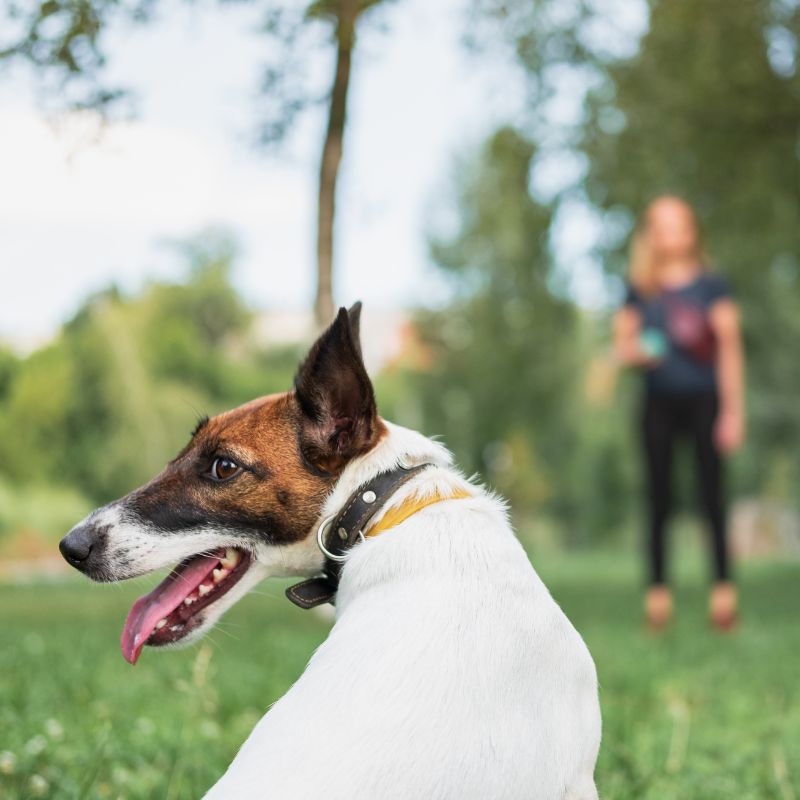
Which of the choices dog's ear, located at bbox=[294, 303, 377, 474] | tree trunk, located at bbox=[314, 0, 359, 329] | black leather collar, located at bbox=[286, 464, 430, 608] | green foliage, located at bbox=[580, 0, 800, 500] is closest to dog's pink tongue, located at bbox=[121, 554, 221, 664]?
black leather collar, located at bbox=[286, 464, 430, 608]

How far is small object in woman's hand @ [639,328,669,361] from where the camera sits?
7363mm

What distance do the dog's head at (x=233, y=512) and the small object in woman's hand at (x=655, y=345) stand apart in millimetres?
5021

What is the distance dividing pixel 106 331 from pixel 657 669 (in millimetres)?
14402

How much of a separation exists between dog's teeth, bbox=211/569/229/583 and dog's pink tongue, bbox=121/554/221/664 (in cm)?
1

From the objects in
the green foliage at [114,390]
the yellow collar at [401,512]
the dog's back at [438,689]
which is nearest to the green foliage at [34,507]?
the green foliage at [114,390]

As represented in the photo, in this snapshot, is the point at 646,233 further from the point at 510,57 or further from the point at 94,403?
the point at 94,403

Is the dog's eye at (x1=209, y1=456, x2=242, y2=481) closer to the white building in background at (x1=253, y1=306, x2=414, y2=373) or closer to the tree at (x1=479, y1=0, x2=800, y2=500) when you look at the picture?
the tree at (x1=479, y1=0, x2=800, y2=500)

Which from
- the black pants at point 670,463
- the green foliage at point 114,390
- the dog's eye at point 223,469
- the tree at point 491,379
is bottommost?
the tree at point 491,379

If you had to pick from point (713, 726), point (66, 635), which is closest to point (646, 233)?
point (713, 726)

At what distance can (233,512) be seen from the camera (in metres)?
2.65

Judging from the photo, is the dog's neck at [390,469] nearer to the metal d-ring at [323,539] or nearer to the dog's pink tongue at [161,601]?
the metal d-ring at [323,539]

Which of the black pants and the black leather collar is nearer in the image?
the black leather collar

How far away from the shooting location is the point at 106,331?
1852 centimetres

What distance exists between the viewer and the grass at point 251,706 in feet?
11.6
